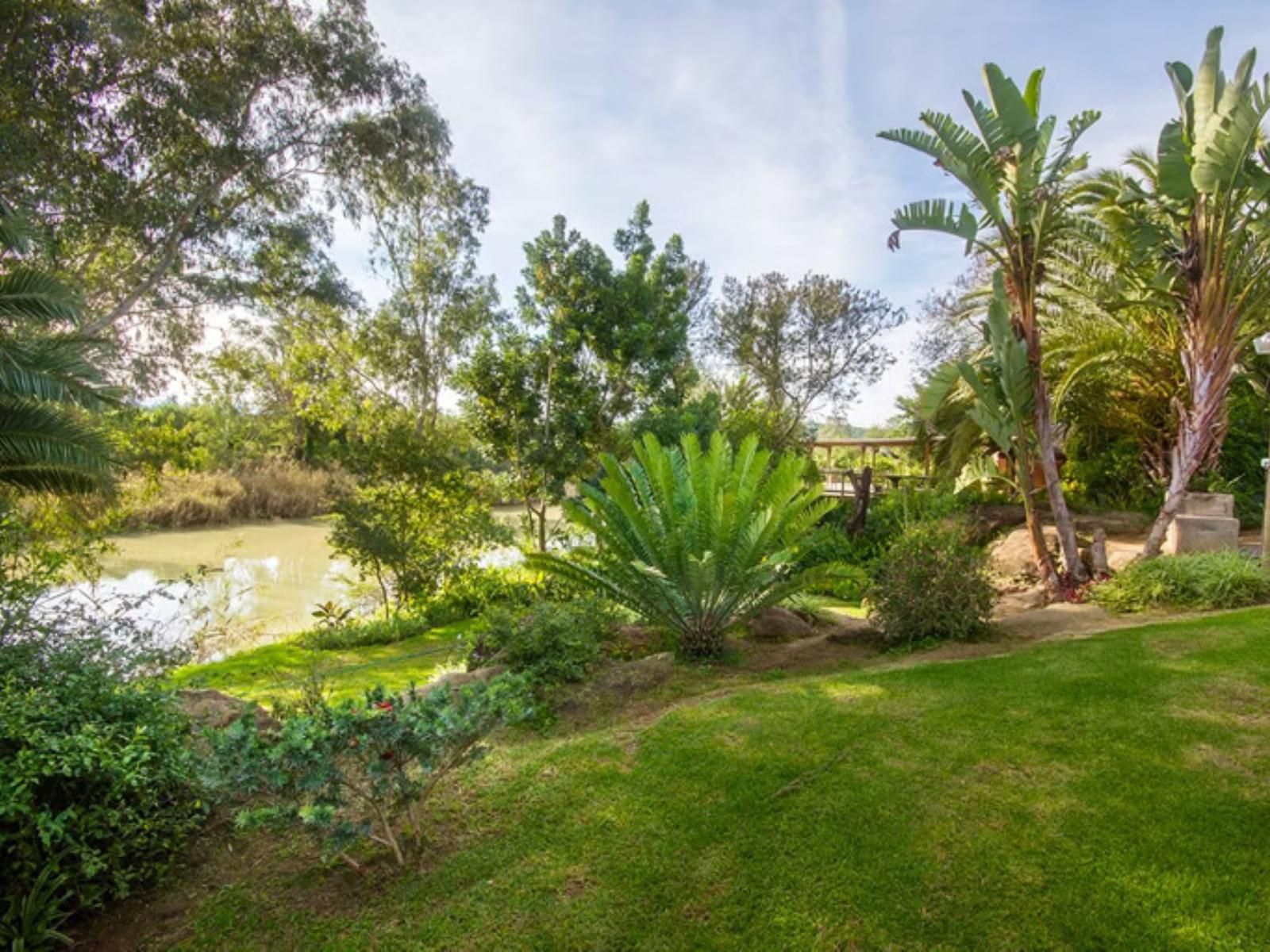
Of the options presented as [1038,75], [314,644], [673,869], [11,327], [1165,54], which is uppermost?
[1165,54]

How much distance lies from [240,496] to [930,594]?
19.3 metres

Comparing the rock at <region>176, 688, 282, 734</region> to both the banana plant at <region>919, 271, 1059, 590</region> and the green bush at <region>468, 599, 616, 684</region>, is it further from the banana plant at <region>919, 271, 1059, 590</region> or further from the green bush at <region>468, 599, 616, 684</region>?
the banana plant at <region>919, 271, 1059, 590</region>

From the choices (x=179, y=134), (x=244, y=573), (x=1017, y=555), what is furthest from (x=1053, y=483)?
(x=244, y=573)

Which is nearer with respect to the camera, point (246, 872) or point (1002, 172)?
point (246, 872)

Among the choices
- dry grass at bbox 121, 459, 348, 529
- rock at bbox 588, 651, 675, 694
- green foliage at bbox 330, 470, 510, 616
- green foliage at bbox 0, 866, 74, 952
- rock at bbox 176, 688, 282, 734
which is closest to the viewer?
green foliage at bbox 0, 866, 74, 952

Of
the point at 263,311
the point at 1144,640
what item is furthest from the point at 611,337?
the point at 1144,640

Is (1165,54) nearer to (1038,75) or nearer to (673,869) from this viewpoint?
(1038,75)

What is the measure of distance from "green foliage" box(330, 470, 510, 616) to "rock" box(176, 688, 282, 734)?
589 centimetres

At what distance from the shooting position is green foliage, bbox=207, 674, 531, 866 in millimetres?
1822

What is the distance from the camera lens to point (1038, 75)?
5.52 meters

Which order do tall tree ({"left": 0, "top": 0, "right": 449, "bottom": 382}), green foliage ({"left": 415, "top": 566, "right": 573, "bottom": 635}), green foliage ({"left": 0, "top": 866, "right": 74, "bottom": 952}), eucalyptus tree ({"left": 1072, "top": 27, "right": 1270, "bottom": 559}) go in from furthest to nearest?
green foliage ({"left": 415, "top": 566, "right": 573, "bottom": 635})
tall tree ({"left": 0, "top": 0, "right": 449, "bottom": 382})
eucalyptus tree ({"left": 1072, "top": 27, "right": 1270, "bottom": 559})
green foliage ({"left": 0, "top": 866, "right": 74, "bottom": 952})

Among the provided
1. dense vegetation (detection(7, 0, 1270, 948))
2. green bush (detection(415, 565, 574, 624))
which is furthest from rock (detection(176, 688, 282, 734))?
green bush (detection(415, 565, 574, 624))

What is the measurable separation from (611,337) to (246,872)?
929 centimetres

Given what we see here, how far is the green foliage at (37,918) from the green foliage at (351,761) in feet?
1.55
